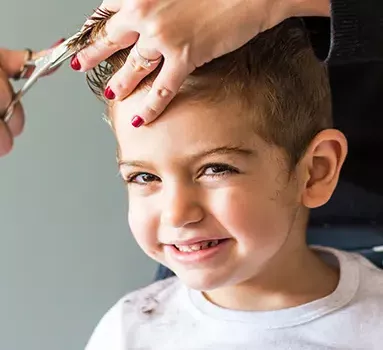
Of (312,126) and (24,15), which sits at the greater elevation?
(24,15)

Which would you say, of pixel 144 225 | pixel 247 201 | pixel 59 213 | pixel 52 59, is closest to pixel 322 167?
pixel 247 201

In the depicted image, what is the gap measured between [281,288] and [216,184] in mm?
210

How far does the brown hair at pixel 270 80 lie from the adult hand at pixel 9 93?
0.13m

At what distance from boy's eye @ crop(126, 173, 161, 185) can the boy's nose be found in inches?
1.5

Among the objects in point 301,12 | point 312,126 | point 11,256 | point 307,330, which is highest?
point 301,12

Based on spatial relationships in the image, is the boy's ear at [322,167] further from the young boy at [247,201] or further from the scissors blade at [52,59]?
the scissors blade at [52,59]

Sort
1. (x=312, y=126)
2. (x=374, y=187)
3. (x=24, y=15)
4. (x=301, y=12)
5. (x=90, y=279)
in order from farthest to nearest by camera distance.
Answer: (x=90, y=279), (x=24, y=15), (x=374, y=187), (x=312, y=126), (x=301, y=12)

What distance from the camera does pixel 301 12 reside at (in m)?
0.86

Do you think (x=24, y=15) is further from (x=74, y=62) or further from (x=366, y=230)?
(x=366, y=230)

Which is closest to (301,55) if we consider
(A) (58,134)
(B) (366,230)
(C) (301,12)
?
(C) (301,12)

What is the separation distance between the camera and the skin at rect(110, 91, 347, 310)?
0.88 metres

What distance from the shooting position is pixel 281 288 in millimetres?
1022

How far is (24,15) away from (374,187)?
65 centimetres

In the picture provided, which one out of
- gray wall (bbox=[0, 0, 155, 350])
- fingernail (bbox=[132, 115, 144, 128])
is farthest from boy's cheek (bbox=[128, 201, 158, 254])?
gray wall (bbox=[0, 0, 155, 350])
